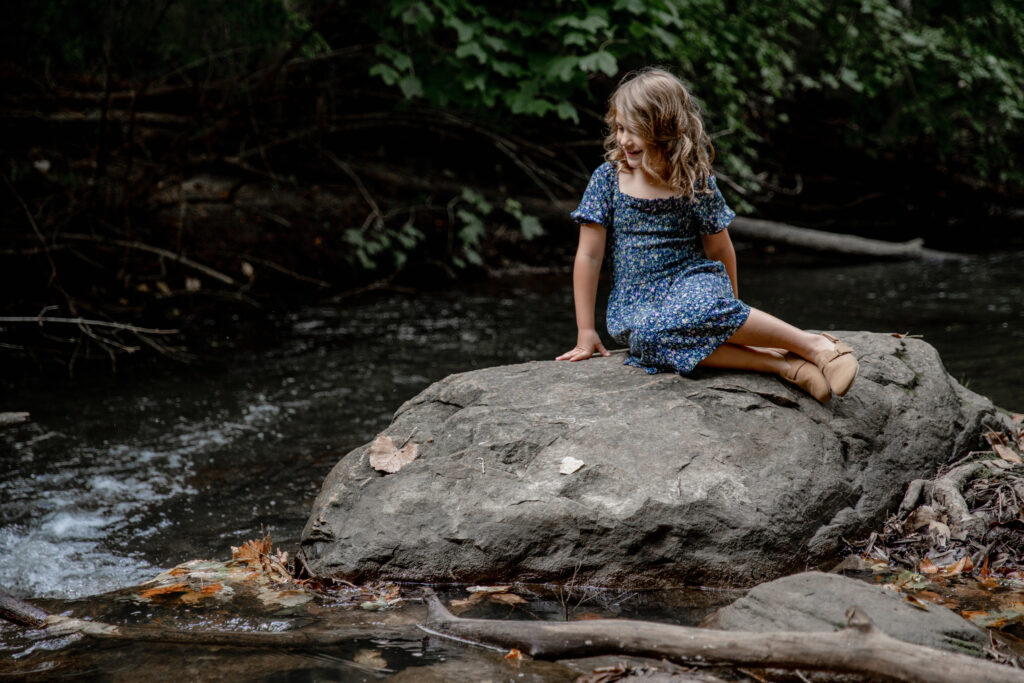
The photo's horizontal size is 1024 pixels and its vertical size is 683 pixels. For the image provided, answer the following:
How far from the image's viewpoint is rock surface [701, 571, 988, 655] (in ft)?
7.12

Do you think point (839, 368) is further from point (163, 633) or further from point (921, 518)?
point (163, 633)

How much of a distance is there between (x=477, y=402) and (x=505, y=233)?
745cm

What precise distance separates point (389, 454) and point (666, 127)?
180cm

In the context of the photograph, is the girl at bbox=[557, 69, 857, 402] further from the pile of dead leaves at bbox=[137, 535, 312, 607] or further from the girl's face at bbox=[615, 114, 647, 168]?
the pile of dead leaves at bbox=[137, 535, 312, 607]

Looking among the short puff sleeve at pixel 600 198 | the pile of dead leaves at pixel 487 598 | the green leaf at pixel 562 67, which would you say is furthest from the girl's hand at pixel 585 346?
the green leaf at pixel 562 67

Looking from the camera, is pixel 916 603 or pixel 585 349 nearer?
pixel 916 603

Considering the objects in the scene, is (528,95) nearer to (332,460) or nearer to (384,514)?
(332,460)

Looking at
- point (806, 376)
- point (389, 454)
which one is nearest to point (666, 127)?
point (806, 376)

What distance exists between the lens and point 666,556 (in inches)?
113

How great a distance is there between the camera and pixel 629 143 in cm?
356

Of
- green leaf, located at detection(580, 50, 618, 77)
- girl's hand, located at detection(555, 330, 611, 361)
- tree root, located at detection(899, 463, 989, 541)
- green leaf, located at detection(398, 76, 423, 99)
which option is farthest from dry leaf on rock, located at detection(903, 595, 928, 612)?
green leaf, located at detection(398, 76, 423, 99)

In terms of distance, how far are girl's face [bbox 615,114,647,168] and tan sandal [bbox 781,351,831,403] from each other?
1072 mm

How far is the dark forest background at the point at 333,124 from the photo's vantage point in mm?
6945

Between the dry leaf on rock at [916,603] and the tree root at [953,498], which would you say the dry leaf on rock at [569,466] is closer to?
the dry leaf on rock at [916,603]
